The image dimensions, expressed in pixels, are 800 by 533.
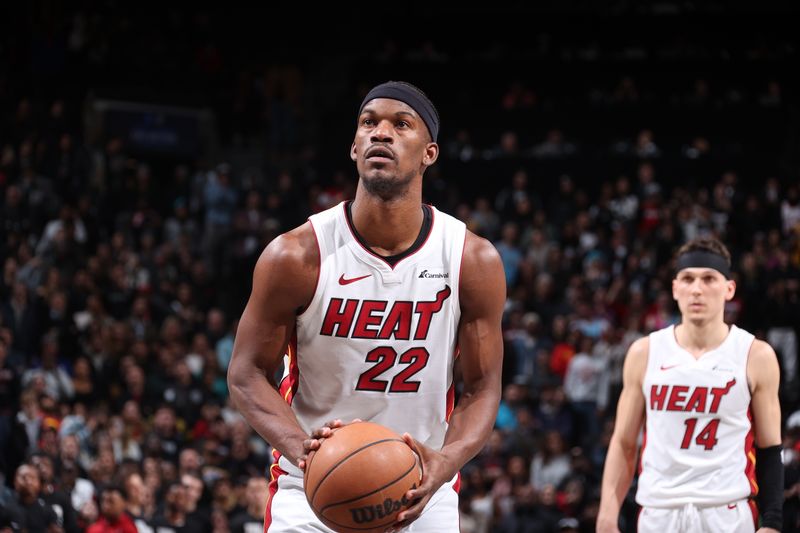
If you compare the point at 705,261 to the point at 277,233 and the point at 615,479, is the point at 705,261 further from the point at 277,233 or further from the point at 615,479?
the point at 277,233

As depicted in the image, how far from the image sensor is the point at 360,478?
13.6 ft

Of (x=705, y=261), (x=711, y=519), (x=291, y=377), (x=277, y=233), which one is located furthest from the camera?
(x=277, y=233)

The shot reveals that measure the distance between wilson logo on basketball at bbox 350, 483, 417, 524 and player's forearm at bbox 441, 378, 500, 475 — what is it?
0.42m

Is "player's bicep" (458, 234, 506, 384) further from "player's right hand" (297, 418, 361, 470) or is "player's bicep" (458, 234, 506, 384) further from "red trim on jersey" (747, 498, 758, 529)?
"red trim on jersey" (747, 498, 758, 529)

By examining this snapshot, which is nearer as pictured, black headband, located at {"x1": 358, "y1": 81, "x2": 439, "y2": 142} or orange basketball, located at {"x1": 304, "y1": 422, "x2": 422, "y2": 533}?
orange basketball, located at {"x1": 304, "y1": 422, "x2": 422, "y2": 533}

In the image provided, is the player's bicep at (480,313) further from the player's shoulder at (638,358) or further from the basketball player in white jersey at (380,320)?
the player's shoulder at (638,358)

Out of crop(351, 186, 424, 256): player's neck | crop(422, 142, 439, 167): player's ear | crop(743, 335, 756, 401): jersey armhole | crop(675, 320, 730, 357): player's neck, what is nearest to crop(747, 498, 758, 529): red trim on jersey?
crop(743, 335, 756, 401): jersey armhole

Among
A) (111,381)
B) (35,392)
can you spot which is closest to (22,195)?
(111,381)

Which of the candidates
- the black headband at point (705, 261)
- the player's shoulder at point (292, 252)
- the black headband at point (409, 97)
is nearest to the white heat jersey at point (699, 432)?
the black headband at point (705, 261)

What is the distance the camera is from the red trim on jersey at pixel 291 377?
4902 mm

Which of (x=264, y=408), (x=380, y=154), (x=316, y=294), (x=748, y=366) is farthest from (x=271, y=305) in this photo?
(x=748, y=366)

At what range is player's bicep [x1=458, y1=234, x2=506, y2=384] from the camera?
4879 mm

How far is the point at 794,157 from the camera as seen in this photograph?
57.3 feet

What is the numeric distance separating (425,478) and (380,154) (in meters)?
1.20
